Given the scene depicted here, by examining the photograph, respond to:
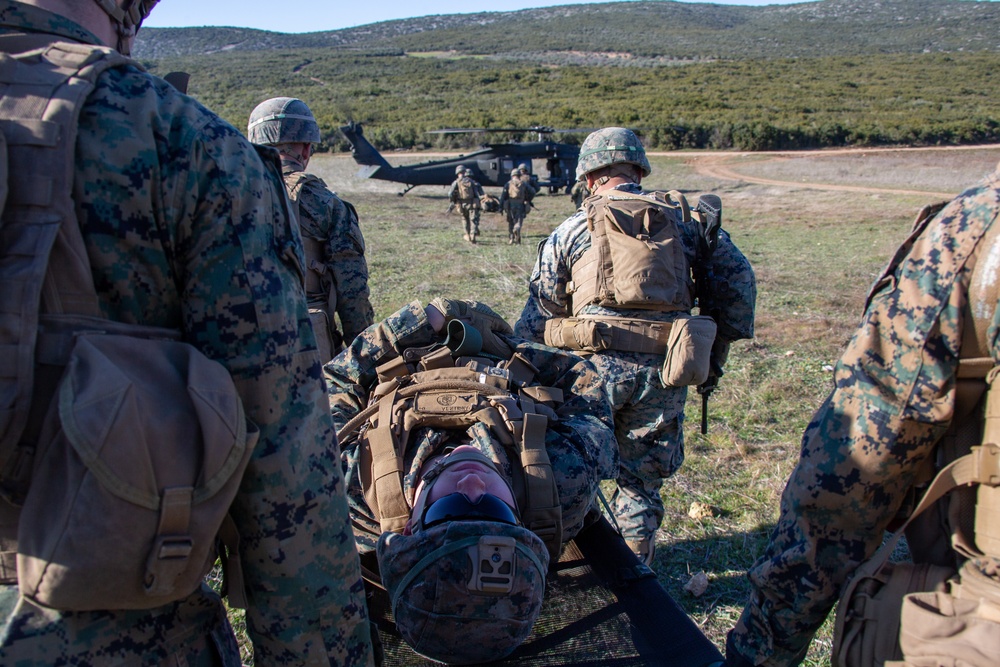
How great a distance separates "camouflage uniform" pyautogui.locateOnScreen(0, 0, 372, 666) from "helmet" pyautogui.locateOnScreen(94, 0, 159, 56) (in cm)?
7

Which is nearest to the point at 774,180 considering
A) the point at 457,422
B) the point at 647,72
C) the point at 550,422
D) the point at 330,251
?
the point at 330,251

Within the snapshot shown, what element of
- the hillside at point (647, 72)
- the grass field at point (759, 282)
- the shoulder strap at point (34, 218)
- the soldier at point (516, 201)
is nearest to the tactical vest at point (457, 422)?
the grass field at point (759, 282)

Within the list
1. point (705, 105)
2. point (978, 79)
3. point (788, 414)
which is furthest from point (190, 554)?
point (978, 79)

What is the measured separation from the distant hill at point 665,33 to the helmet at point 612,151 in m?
63.2

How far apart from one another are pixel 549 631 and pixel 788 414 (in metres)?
3.25

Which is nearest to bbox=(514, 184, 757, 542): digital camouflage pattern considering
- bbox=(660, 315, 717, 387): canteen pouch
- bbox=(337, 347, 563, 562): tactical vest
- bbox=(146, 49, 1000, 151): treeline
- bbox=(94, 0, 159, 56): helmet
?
bbox=(660, 315, 717, 387): canteen pouch

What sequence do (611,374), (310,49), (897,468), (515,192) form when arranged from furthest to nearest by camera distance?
(310,49), (515,192), (611,374), (897,468)

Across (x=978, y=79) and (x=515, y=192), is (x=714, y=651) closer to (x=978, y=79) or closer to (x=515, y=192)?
(x=515, y=192)

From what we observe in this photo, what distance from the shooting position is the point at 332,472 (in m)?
1.34

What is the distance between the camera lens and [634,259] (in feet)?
11.9

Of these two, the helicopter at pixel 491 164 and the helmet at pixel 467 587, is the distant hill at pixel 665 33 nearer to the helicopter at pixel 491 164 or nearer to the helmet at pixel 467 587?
the helicopter at pixel 491 164

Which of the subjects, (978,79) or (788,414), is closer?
(788,414)

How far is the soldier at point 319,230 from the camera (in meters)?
4.26

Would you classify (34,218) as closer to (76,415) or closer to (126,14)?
(76,415)
